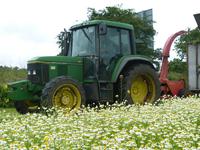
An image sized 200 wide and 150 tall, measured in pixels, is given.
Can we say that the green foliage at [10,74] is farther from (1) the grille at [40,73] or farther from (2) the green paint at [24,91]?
(1) the grille at [40,73]

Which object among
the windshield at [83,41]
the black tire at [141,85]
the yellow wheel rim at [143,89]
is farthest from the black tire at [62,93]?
the yellow wheel rim at [143,89]

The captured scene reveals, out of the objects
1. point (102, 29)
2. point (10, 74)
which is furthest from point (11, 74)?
point (102, 29)

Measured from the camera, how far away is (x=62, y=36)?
12.7 meters

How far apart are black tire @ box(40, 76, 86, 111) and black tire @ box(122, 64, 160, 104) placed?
160cm

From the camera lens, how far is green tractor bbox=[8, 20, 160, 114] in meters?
10.9

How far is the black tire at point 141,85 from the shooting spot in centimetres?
1207

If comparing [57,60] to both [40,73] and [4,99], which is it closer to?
[40,73]

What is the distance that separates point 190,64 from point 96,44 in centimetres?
664

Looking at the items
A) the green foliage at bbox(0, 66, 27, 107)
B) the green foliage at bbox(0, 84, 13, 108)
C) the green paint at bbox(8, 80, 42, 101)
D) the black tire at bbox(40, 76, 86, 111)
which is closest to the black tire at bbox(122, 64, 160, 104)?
the black tire at bbox(40, 76, 86, 111)

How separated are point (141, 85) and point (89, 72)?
6.56 feet

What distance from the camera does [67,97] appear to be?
10789 mm

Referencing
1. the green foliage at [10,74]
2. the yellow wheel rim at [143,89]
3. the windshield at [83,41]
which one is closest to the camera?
the windshield at [83,41]

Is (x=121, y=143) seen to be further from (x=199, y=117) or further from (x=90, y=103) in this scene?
(x=90, y=103)

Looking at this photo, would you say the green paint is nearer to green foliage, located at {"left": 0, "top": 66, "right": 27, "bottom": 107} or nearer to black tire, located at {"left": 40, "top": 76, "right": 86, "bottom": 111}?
black tire, located at {"left": 40, "top": 76, "right": 86, "bottom": 111}
